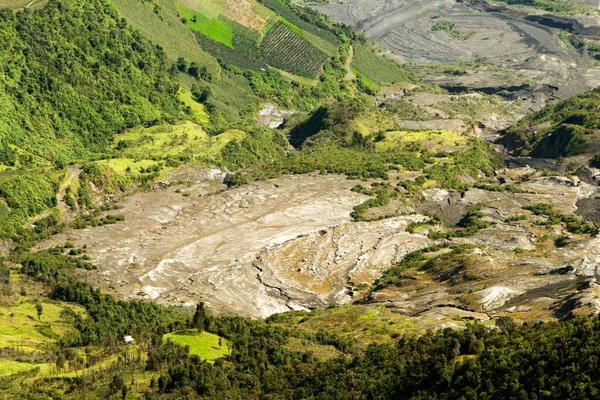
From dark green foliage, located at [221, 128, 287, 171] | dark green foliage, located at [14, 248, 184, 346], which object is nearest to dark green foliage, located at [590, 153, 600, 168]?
dark green foliage, located at [221, 128, 287, 171]

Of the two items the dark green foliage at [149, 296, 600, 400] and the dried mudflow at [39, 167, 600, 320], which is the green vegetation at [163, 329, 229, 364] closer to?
the dark green foliage at [149, 296, 600, 400]

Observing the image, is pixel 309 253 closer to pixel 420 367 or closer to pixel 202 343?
pixel 202 343

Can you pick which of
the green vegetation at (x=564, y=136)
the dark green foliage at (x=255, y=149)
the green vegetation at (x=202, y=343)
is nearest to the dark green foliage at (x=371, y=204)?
the dark green foliage at (x=255, y=149)

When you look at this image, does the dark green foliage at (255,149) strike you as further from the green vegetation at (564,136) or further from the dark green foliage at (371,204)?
the green vegetation at (564,136)

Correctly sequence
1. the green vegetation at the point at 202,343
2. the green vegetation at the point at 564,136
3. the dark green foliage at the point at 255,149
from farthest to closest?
the green vegetation at the point at 564,136, the dark green foliage at the point at 255,149, the green vegetation at the point at 202,343

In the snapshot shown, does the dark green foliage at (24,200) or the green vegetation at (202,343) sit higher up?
the green vegetation at (202,343)

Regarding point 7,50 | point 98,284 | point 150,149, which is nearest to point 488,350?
point 98,284

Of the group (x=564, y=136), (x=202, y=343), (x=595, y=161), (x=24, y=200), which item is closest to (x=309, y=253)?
(x=202, y=343)
